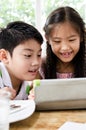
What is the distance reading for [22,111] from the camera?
0.90 meters

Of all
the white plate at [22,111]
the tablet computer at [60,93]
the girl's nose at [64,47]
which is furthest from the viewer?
the girl's nose at [64,47]

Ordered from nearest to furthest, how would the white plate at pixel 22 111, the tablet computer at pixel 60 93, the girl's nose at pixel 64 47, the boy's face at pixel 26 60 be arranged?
1. the white plate at pixel 22 111
2. the tablet computer at pixel 60 93
3. the boy's face at pixel 26 60
4. the girl's nose at pixel 64 47

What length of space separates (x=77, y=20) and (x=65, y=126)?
3.19ft

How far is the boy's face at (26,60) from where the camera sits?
4.17 feet

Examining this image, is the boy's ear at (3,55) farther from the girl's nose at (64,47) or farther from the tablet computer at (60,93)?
the tablet computer at (60,93)

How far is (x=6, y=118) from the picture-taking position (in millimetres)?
719

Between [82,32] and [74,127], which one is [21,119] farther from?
[82,32]

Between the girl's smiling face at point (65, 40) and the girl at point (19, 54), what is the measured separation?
196 millimetres

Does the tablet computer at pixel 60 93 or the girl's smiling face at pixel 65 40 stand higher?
the girl's smiling face at pixel 65 40

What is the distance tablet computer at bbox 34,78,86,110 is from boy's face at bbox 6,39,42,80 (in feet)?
1.09

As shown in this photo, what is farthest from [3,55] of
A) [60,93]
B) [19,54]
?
[60,93]

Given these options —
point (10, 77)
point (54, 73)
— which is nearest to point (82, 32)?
point (54, 73)

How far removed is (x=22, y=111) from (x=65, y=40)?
0.69 meters

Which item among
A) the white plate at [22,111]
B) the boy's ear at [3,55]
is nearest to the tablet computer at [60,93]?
the white plate at [22,111]
